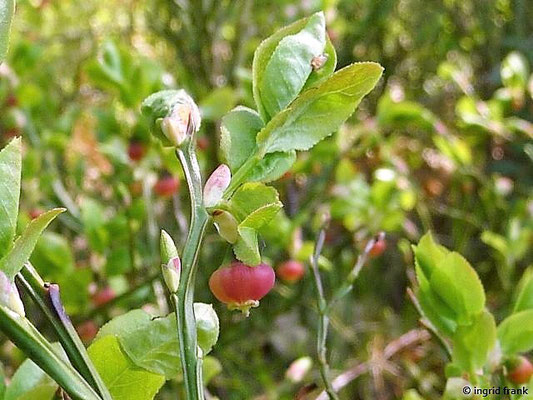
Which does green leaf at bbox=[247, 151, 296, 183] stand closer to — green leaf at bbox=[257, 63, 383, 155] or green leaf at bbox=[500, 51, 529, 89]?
green leaf at bbox=[257, 63, 383, 155]

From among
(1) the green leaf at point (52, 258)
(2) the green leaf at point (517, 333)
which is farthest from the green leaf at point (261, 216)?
(1) the green leaf at point (52, 258)

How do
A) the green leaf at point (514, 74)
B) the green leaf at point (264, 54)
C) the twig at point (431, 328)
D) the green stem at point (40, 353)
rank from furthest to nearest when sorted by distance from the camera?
the green leaf at point (514, 74) → the twig at point (431, 328) → the green leaf at point (264, 54) → the green stem at point (40, 353)

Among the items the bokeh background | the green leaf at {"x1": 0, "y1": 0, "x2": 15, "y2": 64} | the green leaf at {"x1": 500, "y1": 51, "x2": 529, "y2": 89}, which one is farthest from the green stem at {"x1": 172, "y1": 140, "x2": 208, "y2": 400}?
the green leaf at {"x1": 500, "y1": 51, "x2": 529, "y2": 89}

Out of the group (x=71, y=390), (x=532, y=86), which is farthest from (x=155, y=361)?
(x=532, y=86)

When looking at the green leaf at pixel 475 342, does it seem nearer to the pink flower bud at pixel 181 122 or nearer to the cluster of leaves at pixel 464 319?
the cluster of leaves at pixel 464 319

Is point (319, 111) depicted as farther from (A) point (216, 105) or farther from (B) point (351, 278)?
(A) point (216, 105)

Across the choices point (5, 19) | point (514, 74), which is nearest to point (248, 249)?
point (5, 19)

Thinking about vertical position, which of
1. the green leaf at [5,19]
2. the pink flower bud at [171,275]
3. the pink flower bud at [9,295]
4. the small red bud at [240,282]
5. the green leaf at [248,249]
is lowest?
the small red bud at [240,282]
